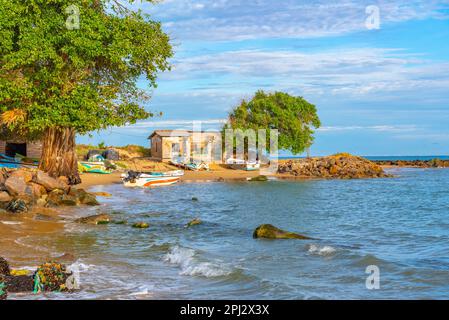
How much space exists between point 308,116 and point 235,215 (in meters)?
55.7

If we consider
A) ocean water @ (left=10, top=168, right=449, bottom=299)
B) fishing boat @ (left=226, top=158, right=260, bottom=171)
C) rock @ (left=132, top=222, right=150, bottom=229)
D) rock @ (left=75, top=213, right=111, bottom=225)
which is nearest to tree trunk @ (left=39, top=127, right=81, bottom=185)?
ocean water @ (left=10, top=168, right=449, bottom=299)

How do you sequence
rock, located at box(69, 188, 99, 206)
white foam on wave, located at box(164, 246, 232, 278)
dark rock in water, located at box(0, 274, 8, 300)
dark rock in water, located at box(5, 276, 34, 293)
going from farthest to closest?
rock, located at box(69, 188, 99, 206), white foam on wave, located at box(164, 246, 232, 278), dark rock in water, located at box(5, 276, 34, 293), dark rock in water, located at box(0, 274, 8, 300)

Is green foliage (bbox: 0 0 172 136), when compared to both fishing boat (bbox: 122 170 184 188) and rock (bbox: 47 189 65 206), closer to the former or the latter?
rock (bbox: 47 189 65 206)

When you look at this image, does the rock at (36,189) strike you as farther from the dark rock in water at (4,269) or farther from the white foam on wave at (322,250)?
the dark rock in water at (4,269)

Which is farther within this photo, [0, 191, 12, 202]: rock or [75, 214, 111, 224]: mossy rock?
[0, 191, 12, 202]: rock

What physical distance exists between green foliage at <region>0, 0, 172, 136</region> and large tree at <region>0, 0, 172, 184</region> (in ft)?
0.18

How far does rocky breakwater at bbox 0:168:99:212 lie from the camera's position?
83.6ft

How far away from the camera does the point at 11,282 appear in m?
11.5

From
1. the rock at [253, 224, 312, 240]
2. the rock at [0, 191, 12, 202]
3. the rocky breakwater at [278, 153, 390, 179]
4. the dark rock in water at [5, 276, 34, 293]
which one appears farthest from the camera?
the rocky breakwater at [278, 153, 390, 179]

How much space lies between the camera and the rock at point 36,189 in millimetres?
28852

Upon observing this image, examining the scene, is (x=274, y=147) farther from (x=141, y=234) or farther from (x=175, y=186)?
(x=141, y=234)

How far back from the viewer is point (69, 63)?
33.9 m

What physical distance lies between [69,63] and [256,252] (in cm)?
2134

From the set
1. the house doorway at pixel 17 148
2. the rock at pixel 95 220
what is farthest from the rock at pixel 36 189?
the house doorway at pixel 17 148
